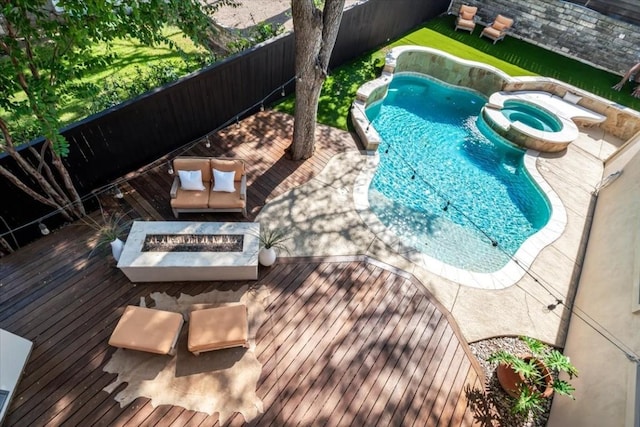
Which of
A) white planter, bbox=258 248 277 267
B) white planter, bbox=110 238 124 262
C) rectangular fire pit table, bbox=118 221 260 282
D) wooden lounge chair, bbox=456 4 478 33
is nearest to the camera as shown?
rectangular fire pit table, bbox=118 221 260 282

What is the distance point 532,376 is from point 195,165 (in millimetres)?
7020

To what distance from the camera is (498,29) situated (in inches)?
544

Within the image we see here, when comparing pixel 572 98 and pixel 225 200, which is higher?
pixel 572 98

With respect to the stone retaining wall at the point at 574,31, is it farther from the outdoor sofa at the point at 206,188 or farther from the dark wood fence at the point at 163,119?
the outdoor sofa at the point at 206,188

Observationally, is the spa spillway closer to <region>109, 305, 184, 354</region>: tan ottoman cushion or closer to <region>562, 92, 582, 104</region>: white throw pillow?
<region>562, 92, 582, 104</region>: white throw pillow

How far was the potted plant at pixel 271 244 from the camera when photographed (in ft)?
19.7

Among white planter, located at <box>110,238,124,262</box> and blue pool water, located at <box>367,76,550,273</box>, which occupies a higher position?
white planter, located at <box>110,238,124,262</box>

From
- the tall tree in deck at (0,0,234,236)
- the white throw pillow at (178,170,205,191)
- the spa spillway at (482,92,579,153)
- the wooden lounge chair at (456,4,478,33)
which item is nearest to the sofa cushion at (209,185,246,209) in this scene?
the white throw pillow at (178,170,205,191)

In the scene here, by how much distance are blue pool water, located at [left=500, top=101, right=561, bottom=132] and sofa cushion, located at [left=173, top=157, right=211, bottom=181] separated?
995cm

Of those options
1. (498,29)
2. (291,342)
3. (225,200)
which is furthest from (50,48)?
(498,29)

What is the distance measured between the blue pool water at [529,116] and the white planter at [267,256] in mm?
9704

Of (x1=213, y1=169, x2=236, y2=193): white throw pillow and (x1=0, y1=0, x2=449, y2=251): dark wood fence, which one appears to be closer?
(x1=0, y1=0, x2=449, y2=251): dark wood fence

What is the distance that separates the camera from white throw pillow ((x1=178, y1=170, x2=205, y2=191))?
21.6 feet

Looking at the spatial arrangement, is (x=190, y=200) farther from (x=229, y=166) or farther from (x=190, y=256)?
(x=190, y=256)
